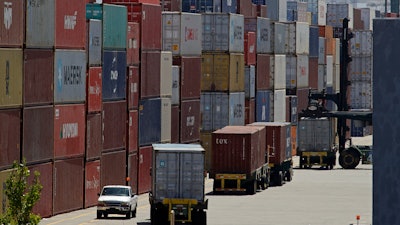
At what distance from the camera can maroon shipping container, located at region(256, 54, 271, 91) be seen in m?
119

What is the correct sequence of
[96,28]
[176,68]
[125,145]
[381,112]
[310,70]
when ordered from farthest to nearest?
[310,70]
[176,68]
[125,145]
[96,28]
[381,112]

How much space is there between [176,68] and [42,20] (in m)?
27.6

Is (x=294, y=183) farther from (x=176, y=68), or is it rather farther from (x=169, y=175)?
(x=169, y=175)

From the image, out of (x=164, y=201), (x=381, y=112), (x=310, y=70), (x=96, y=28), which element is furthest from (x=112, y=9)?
(x=310, y=70)

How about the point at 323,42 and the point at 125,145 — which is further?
the point at 323,42

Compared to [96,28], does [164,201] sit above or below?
below

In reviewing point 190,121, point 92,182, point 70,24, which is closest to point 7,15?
point 70,24

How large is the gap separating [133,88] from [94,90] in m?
7.79

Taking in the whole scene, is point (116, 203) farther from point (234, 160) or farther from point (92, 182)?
point (234, 160)

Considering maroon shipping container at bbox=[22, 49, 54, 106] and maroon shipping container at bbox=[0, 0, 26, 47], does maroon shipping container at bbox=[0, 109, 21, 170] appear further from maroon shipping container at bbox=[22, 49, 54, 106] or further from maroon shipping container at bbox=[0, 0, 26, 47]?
maroon shipping container at bbox=[0, 0, 26, 47]

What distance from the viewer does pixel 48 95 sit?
2736 inches

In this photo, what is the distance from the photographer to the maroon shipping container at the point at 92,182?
7519 cm

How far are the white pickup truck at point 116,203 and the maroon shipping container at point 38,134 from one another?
316 centimetres

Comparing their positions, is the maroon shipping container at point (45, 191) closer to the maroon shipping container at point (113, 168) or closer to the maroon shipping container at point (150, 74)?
the maroon shipping container at point (113, 168)
